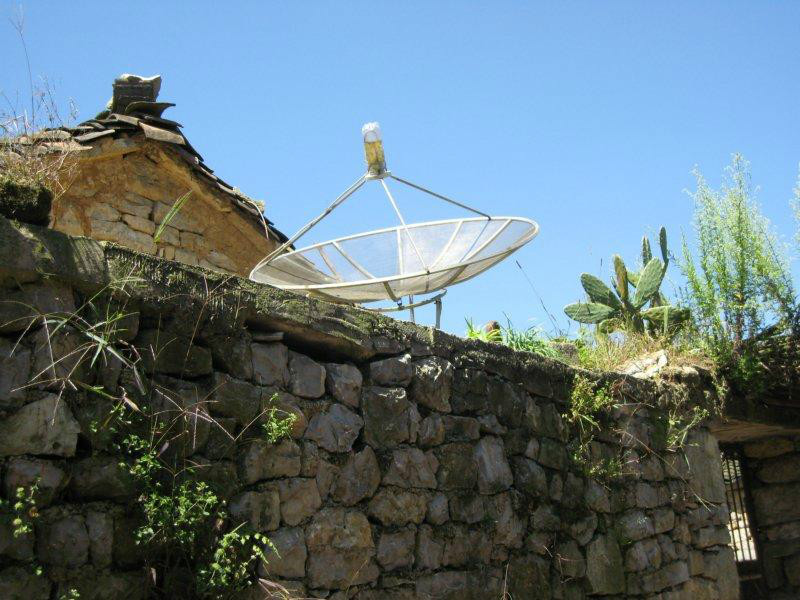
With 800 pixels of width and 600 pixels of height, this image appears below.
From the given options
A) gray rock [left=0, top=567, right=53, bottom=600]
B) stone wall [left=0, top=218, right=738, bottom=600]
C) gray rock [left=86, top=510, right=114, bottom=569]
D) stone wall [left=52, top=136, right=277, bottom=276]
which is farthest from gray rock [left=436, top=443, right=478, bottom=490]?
stone wall [left=52, top=136, right=277, bottom=276]

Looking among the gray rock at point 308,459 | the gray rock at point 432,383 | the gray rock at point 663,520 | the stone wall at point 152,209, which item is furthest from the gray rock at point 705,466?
the stone wall at point 152,209

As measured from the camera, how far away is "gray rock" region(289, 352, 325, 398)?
389cm

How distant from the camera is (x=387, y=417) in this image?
4.26 metres

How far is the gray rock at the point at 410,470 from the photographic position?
4195mm

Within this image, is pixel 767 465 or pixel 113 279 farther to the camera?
pixel 767 465

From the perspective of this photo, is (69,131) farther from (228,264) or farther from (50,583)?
(50,583)

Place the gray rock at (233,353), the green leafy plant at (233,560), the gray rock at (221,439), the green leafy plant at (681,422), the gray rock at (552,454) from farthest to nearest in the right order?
1. the green leafy plant at (681,422)
2. the gray rock at (552,454)
3. the gray rock at (233,353)
4. the gray rock at (221,439)
5. the green leafy plant at (233,560)

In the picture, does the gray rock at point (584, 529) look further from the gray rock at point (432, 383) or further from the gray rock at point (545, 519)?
the gray rock at point (432, 383)

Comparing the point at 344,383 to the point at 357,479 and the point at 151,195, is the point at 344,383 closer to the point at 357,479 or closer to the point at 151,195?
the point at 357,479

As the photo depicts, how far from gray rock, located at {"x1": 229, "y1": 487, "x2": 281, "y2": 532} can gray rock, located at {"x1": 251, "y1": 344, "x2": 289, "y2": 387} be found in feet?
1.54

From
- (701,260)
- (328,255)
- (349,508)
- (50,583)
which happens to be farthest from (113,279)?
(701,260)

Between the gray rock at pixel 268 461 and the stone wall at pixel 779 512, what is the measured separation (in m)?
5.59

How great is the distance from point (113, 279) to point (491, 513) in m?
2.40

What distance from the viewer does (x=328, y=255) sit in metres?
6.04
